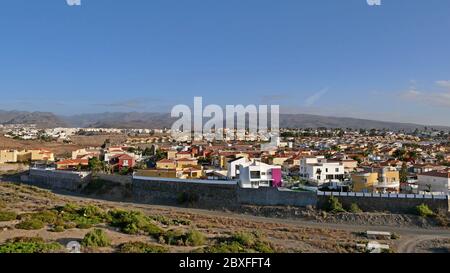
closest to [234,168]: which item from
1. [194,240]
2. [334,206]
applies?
[334,206]

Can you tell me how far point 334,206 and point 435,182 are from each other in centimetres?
763

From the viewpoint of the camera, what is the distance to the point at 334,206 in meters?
23.7

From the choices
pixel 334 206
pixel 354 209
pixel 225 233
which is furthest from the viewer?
pixel 334 206

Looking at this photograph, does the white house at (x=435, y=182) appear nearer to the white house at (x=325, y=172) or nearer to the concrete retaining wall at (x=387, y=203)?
the concrete retaining wall at (x=387, y=203)

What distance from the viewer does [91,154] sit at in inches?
1766

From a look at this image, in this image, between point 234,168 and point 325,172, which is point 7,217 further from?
point 325,172

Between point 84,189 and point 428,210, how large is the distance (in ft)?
76.2

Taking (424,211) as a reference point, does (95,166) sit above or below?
above

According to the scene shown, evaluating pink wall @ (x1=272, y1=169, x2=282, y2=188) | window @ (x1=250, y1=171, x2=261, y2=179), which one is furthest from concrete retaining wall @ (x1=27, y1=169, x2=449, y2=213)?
pink wall @ (x1=272, y1=169, x2=282, y2=188)

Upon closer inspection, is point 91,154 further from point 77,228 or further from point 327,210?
point 77,228

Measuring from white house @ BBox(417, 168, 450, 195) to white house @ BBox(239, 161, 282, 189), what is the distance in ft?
28.7

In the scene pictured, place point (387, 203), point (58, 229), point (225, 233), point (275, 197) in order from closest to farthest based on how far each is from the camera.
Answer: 1. point (58, 229)
2. point (225, 233)
3. point (387, 203)
4. point (275, 197)
